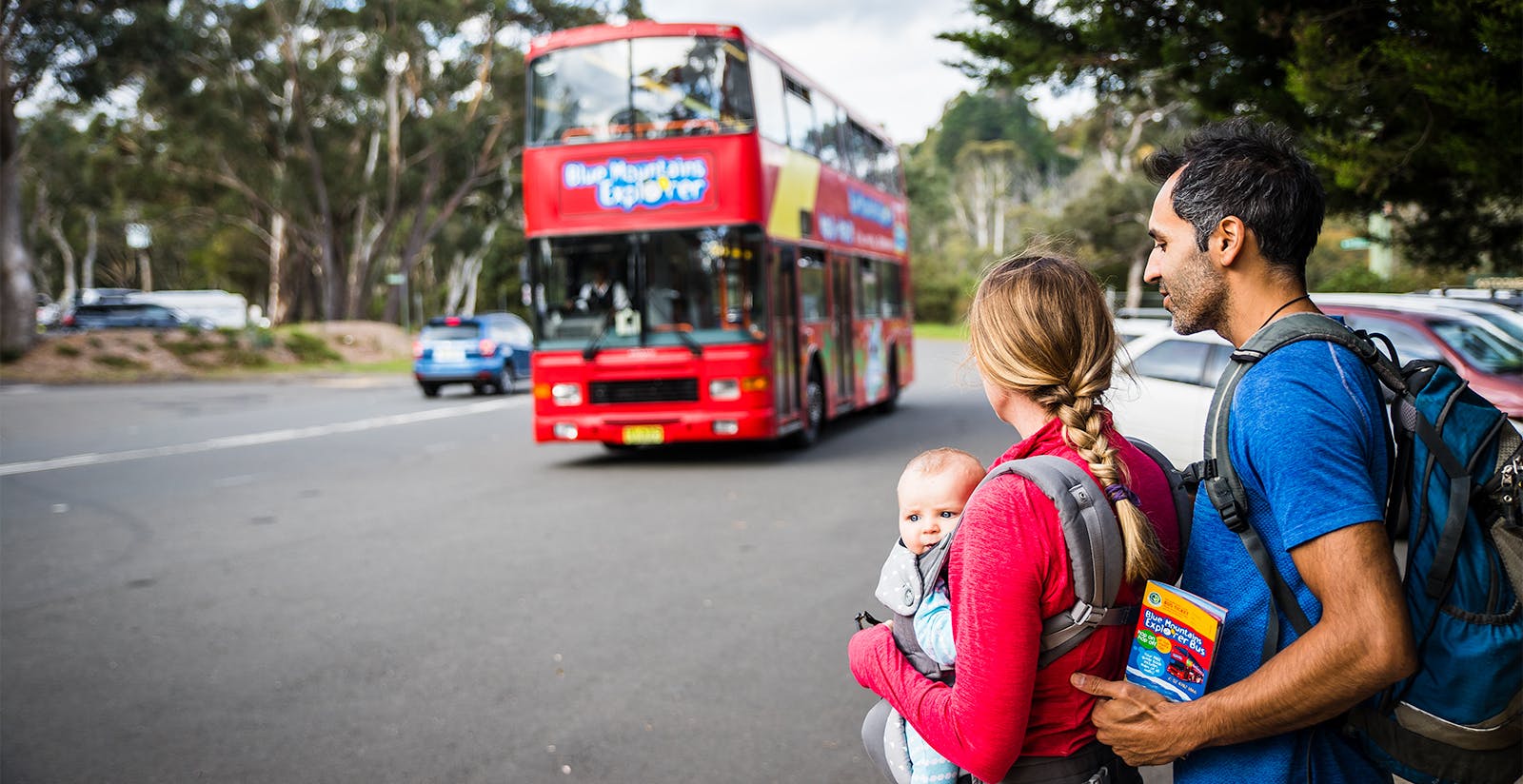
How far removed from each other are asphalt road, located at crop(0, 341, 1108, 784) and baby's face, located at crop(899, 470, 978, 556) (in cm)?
22

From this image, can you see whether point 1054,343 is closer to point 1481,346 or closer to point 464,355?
point 1481,346

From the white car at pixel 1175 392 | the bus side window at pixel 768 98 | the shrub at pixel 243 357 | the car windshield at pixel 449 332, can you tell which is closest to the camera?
the white car at pixel 1175 392

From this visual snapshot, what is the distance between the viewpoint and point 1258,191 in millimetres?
1836

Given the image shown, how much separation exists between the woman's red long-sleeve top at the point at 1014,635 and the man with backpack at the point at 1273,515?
0.24 ft

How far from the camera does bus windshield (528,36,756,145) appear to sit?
12164mm

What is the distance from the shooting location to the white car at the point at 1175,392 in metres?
9.05

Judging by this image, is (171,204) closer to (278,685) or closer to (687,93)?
(687,93)

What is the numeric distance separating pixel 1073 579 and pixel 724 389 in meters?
10.3

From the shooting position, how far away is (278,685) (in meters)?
5.15

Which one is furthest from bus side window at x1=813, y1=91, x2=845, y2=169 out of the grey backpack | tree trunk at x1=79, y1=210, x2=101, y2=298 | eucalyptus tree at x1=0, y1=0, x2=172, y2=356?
tree trunk at x1=79, y1=210, x2=101, y2=298

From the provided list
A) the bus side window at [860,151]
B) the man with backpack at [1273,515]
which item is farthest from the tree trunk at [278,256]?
the man with backpack at [1273,515]

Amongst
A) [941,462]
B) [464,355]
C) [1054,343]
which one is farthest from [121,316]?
[1054,343]

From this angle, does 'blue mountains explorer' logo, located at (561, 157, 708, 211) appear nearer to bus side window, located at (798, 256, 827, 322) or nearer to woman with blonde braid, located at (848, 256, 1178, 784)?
bus side window, located at (798, 256, 827, 322)

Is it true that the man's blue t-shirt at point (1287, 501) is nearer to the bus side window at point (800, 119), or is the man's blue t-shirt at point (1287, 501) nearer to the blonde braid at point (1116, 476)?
the blonde braid at point (1116, 476)
